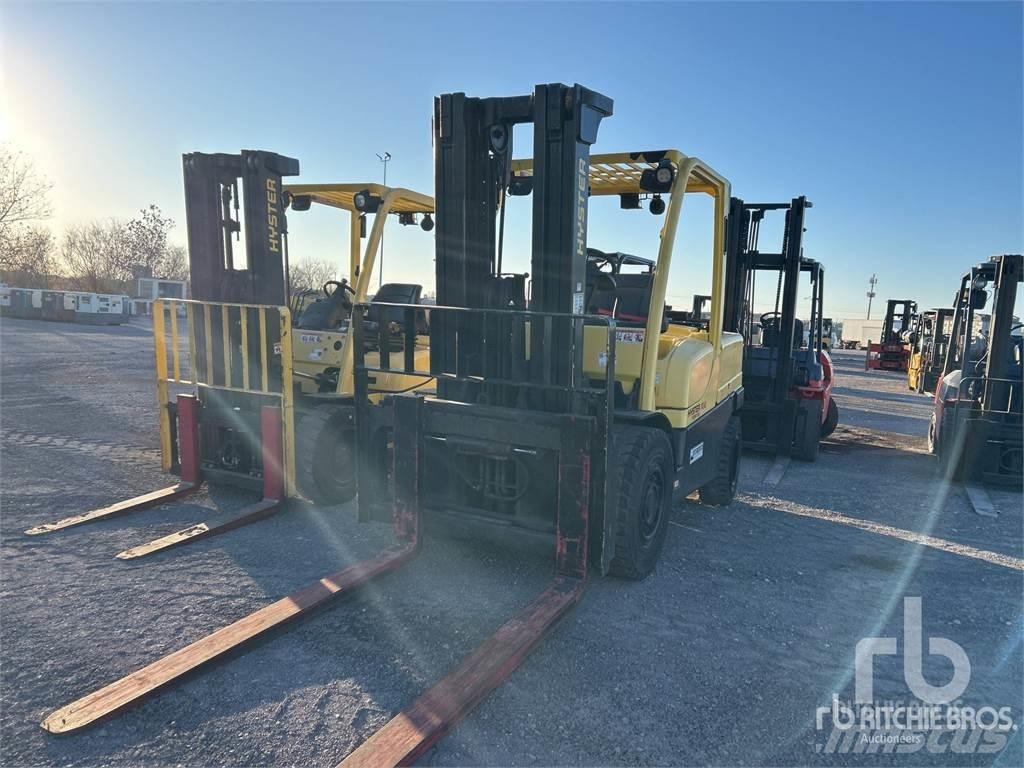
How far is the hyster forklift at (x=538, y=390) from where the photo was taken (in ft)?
12.6

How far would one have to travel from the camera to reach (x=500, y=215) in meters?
4.47

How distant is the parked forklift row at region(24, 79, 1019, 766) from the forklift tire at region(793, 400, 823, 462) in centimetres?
291

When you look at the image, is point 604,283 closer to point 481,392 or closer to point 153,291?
point 481,392

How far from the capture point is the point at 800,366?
922 cm

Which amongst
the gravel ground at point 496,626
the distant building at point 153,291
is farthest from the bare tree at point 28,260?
the gravel ground at point 496,626

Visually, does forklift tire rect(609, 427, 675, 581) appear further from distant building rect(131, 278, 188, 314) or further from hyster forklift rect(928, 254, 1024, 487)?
distant building rect(131, 278, 188, 314)

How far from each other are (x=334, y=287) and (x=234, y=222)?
127 centimetres

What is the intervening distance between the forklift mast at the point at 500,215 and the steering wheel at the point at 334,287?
9.18 feet

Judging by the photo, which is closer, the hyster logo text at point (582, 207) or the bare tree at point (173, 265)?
the hyster logo text at point (582, 207)

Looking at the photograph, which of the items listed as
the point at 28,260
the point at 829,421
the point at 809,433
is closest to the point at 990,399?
the point at 809,433

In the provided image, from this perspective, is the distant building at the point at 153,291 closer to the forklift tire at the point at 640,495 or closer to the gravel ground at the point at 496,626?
the gravel ground at the point at 496,626

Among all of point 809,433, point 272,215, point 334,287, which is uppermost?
point 272,215

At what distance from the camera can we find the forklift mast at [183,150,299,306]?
238 inches

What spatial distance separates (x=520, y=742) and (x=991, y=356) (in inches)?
316
